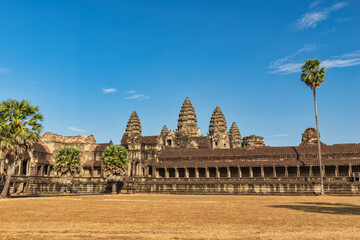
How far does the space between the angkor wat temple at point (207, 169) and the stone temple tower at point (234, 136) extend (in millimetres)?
61853

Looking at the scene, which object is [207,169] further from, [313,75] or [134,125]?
[134,125]

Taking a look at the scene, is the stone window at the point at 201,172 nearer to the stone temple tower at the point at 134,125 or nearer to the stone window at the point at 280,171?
the stone window at the point at 280,171

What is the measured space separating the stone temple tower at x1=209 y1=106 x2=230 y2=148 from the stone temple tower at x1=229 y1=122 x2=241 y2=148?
13.5 metres

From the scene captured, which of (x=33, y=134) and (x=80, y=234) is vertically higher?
(x=33, y=134)

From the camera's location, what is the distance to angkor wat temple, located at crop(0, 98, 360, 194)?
59719 mm

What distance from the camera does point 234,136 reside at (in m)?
144

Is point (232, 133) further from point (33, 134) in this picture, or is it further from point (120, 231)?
point (120, 231)

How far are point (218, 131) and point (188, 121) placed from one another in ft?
43.8

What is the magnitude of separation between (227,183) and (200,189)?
5.60 metres

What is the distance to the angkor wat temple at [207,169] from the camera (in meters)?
59.7

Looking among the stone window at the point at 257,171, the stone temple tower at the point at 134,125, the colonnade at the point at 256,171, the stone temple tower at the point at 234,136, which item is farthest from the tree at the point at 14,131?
the stone temple tower at the point at 234,136

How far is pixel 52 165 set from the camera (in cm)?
8388

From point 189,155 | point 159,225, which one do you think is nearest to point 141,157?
point 189,155

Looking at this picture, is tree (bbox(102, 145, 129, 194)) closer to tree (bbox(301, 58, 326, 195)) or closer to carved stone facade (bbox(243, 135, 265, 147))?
tree (bbox(301, 58, 326, 195))
